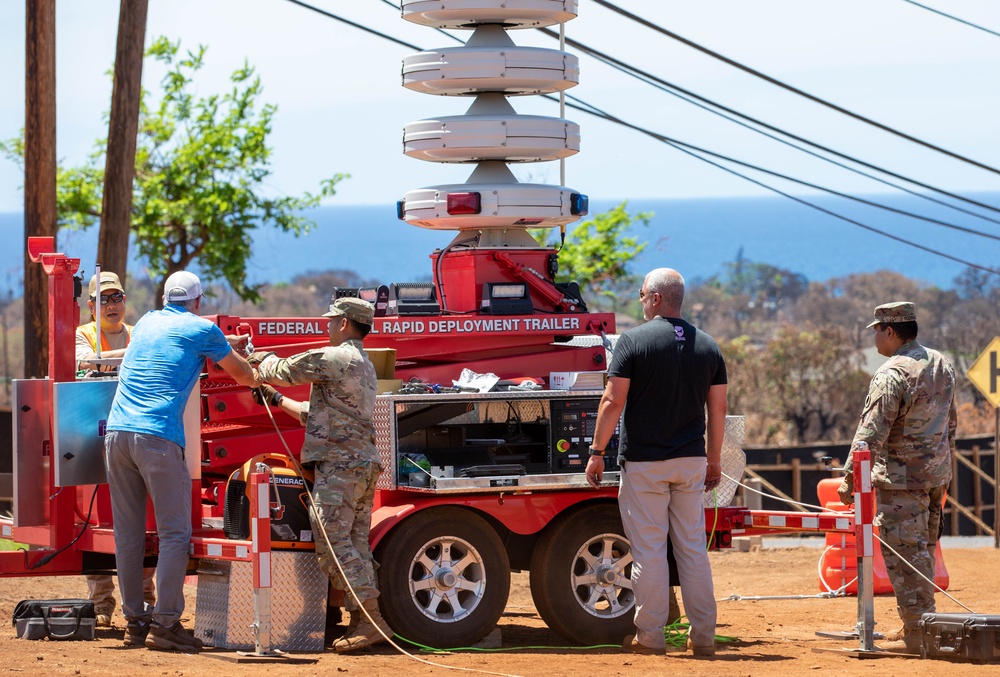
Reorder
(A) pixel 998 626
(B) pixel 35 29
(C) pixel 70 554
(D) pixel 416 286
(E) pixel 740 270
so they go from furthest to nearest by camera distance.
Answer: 1. (E) pixel 740 270
2. (B) pixel 35 29
3. (D) pixel 416 286
4. (C) pixel 70 554
5. (A) pixel 998 626

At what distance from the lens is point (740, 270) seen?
15775 cm

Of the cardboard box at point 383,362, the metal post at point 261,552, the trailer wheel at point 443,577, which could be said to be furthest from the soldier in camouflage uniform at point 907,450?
the metal post at point 261,552

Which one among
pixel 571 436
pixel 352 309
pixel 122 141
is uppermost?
pixel 122 141

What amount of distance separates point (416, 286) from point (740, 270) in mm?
148725

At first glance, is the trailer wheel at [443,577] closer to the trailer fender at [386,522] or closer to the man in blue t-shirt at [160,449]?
the trailer fender at [386,522]

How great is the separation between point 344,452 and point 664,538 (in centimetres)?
201

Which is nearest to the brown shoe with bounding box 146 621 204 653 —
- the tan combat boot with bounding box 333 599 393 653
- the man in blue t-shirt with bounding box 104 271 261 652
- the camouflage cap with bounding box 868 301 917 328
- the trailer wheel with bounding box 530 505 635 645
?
the man in blue t-shirt with bounding box 104 271 261 652

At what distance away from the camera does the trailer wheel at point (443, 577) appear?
945cm

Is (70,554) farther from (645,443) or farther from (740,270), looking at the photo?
(740,270)

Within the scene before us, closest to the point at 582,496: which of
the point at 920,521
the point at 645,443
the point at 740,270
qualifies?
the point at 645,443

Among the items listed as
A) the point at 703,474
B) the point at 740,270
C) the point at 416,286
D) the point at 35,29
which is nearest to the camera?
the point at 703,474

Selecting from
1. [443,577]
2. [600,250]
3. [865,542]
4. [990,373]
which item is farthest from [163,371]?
[600,250]

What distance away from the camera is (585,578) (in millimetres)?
10047

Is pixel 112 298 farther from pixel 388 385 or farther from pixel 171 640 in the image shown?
pixel 171 640
